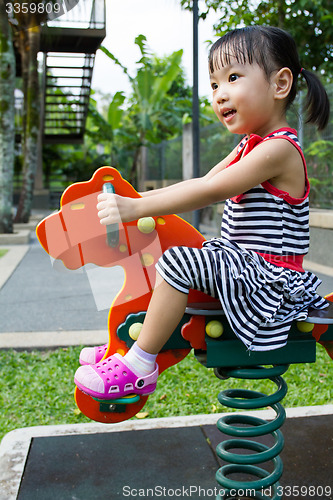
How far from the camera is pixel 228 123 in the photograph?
61.8 inches

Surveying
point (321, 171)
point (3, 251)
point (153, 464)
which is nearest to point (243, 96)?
point (153, 464)

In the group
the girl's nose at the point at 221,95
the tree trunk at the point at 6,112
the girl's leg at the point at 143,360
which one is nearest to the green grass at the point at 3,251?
the tree trunk at the point at 6,112

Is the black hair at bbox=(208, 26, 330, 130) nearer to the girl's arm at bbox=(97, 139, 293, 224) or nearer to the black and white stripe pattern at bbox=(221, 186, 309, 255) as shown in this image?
the girl's arm at bbox=(97, 139, 293, 224)

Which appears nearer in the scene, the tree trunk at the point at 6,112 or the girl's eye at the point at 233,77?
the girl's eye at the point at 233,77

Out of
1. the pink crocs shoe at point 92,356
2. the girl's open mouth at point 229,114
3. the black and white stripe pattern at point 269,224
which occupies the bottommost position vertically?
the pink crocs shoe at point 92,356

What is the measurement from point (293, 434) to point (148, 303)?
113 centimetres

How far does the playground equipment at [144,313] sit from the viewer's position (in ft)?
4.99

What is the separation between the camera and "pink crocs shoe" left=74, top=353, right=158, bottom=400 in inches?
58.4

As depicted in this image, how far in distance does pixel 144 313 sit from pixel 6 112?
7.41 meters

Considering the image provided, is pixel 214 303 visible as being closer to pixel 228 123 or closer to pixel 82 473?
pixel 228 123

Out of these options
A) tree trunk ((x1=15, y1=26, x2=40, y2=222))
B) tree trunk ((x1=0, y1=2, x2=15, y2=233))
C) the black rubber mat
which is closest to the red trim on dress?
the black rubber mat

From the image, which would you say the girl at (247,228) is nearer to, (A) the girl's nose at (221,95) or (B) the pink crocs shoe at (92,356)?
(A) the girl's nose at (221,95)

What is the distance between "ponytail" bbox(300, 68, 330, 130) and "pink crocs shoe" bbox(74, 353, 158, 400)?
1.00 m

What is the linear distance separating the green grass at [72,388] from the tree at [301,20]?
5.89 metres
